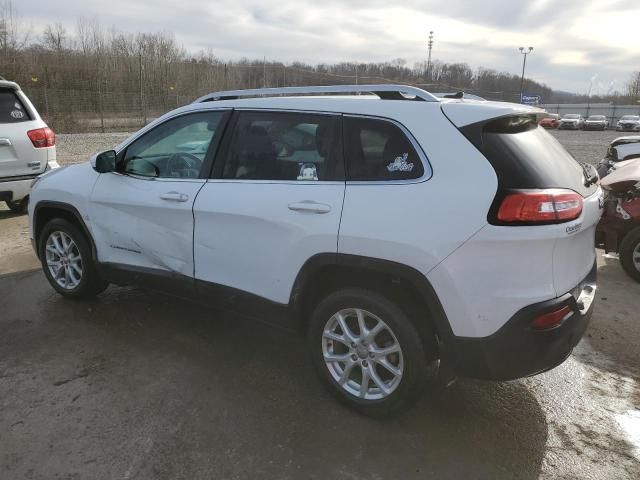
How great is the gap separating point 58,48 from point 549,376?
4818cm

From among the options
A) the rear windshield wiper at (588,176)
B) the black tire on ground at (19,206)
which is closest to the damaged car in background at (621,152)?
the rear windshield wiper at (588,176)

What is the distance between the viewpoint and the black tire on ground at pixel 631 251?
520 centimetres

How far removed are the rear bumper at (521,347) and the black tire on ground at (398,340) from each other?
198mm

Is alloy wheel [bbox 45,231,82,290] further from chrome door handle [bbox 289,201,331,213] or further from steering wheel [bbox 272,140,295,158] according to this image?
chrome door handle [bbox 289,201,331,213]

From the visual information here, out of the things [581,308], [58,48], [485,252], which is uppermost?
[58,48]

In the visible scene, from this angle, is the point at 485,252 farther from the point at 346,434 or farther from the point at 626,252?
the point at 626,252

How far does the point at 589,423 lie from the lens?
116 inches

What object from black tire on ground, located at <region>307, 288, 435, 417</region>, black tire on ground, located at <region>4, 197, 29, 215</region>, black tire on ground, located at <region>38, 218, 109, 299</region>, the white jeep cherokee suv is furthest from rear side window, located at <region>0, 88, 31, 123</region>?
black tire on ground, located at <region>307, 288, 435, 417</region>

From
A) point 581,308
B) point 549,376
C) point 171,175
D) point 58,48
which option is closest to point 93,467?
point 171,175

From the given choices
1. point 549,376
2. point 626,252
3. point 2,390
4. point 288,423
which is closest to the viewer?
point 288,423

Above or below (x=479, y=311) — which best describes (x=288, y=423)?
below

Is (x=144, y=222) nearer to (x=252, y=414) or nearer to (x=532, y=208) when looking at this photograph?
(x=252, y=414)

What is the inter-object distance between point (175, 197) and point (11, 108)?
497 centimetres

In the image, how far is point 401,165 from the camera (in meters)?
2.65
